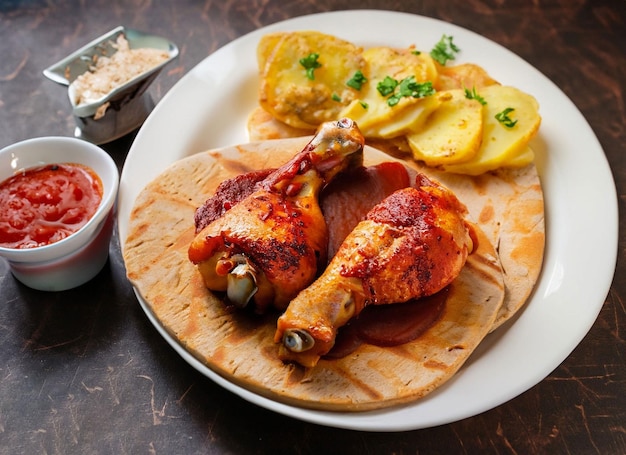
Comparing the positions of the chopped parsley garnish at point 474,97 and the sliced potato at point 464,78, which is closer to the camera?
the chopped parsley garnish at point 474,97

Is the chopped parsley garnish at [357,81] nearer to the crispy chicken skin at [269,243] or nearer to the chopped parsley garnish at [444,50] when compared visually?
the chopped parsley garnish at [444,50]

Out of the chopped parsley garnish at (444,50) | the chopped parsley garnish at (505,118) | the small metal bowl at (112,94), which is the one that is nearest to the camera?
the chopped parsley garnish at (505,118)

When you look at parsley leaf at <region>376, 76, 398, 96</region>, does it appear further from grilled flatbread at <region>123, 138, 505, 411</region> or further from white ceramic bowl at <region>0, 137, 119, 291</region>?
white ceramic bowl at <region>0, 137, 119, 291</region>

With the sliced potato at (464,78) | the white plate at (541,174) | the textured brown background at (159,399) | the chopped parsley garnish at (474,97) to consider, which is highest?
the chopped parsley garnish at (474,97)

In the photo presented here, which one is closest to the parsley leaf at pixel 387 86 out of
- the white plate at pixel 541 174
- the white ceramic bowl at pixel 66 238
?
the white plate at pixel 541 174

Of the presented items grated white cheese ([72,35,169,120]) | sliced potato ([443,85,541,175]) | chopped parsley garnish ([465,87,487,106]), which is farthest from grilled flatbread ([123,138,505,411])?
grated white cheese ([72,35,169,120])

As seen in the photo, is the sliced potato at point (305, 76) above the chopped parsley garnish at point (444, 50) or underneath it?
underneath

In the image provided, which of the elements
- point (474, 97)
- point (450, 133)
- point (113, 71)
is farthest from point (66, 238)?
point (474, 97)
